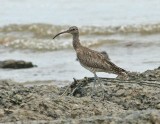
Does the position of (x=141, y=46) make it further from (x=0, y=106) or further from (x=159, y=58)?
(x=0, y=106)

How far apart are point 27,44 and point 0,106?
16.0m

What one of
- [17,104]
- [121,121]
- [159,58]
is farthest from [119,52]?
[121,121]

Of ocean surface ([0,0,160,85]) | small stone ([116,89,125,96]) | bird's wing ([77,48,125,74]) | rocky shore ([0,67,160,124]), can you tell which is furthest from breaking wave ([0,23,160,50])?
small stone ([116,89,125,96])

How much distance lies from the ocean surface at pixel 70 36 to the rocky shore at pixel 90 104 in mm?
5592

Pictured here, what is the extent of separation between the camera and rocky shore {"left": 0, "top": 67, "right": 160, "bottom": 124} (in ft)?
18.7

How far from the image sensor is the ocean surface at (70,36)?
1686 centimetres

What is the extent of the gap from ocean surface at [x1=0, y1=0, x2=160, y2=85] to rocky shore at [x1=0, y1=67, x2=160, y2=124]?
18.3ft

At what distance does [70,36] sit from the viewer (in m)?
24.4

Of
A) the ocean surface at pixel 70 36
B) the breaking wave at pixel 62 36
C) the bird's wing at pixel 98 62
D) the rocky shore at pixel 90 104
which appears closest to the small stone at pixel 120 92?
the rocky shore at pixel 90 104

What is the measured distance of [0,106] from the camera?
7.00 meters

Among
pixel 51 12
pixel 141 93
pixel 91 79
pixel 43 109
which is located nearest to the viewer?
pixel 43 109

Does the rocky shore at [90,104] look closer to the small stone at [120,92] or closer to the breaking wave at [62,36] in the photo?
the small stone at [120,92]

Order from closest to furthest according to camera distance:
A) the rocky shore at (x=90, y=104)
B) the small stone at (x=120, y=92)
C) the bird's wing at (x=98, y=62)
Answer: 1. the rocky shore at (x=90, y=104)
2. the small stone at (x=120, y=92)
3. the bird's wing at (x=98, y=62)

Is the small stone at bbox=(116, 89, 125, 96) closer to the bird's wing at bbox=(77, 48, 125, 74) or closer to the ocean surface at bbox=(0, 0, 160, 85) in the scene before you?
the bird's wing at bbox=(77, 48, 125, 74)
